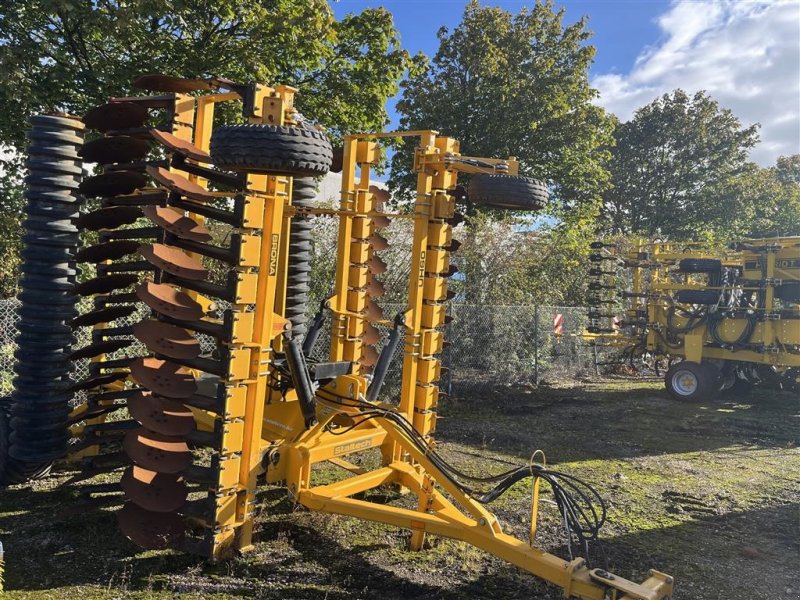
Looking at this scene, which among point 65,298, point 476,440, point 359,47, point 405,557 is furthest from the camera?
point 359,47

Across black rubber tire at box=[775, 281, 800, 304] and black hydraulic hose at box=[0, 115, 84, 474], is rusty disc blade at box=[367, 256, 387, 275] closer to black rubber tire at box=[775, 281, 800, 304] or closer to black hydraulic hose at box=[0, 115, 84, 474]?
black hydraulic hose at box=[0, 115, 84, 474]

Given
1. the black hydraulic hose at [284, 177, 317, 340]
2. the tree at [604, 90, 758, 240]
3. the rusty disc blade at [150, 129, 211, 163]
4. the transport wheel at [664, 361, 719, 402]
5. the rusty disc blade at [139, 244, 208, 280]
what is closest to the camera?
the rusty disc blade at [139, 244, 208, 280]

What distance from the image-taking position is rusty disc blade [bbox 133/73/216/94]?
4141 millimetres

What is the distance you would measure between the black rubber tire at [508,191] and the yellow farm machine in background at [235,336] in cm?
2

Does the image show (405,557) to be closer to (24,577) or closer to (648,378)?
(24,577)

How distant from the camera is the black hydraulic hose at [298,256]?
5.94 meters

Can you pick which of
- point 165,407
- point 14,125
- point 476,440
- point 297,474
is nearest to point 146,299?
point 165,407

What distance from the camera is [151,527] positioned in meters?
3.90

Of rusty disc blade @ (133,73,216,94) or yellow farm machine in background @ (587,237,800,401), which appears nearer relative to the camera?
rusty disc blade @ (133,73,216,94)

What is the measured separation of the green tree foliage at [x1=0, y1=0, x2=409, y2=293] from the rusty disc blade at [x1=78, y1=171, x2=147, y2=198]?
3.81 m

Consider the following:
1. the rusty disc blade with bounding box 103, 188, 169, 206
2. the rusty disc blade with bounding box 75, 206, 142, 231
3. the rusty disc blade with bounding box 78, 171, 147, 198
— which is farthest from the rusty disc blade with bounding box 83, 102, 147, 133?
the rusty disc blade with bounding box 75, 206, 142, 231

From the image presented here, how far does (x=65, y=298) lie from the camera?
16.3 feet

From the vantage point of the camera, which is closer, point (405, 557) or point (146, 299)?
point (146, 299)

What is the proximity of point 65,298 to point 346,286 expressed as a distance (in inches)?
89.3
